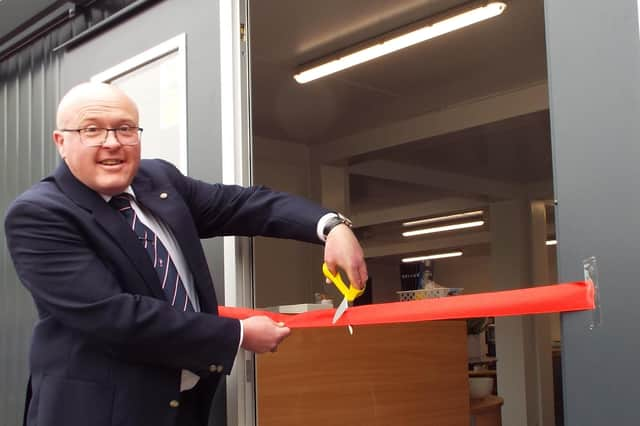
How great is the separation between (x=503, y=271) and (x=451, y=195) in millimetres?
1323

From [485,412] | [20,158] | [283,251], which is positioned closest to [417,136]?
[283,251]

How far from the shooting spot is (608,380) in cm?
156

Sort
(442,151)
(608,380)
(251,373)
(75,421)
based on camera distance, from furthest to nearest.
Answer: (442,151) < (251,373) < (75,421) < (608,380)

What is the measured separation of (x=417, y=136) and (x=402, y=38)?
7.53ft

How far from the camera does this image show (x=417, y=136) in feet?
24.5

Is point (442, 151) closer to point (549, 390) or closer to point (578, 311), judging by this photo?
point (549, 390)

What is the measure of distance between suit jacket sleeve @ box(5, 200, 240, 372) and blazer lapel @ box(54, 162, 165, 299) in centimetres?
6

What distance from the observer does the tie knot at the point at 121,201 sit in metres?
1.97

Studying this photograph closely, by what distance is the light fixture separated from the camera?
4.71 metres

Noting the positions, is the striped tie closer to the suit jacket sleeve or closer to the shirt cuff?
the suit jacket sleeve

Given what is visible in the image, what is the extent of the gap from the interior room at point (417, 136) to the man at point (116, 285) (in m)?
2.66

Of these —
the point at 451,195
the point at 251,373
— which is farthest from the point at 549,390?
the point at 251,373

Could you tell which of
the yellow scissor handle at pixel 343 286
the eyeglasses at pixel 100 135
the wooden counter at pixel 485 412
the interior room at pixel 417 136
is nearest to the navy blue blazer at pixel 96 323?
the eyeglasses at pixel 100 135

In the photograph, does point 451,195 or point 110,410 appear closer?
point 110,410
